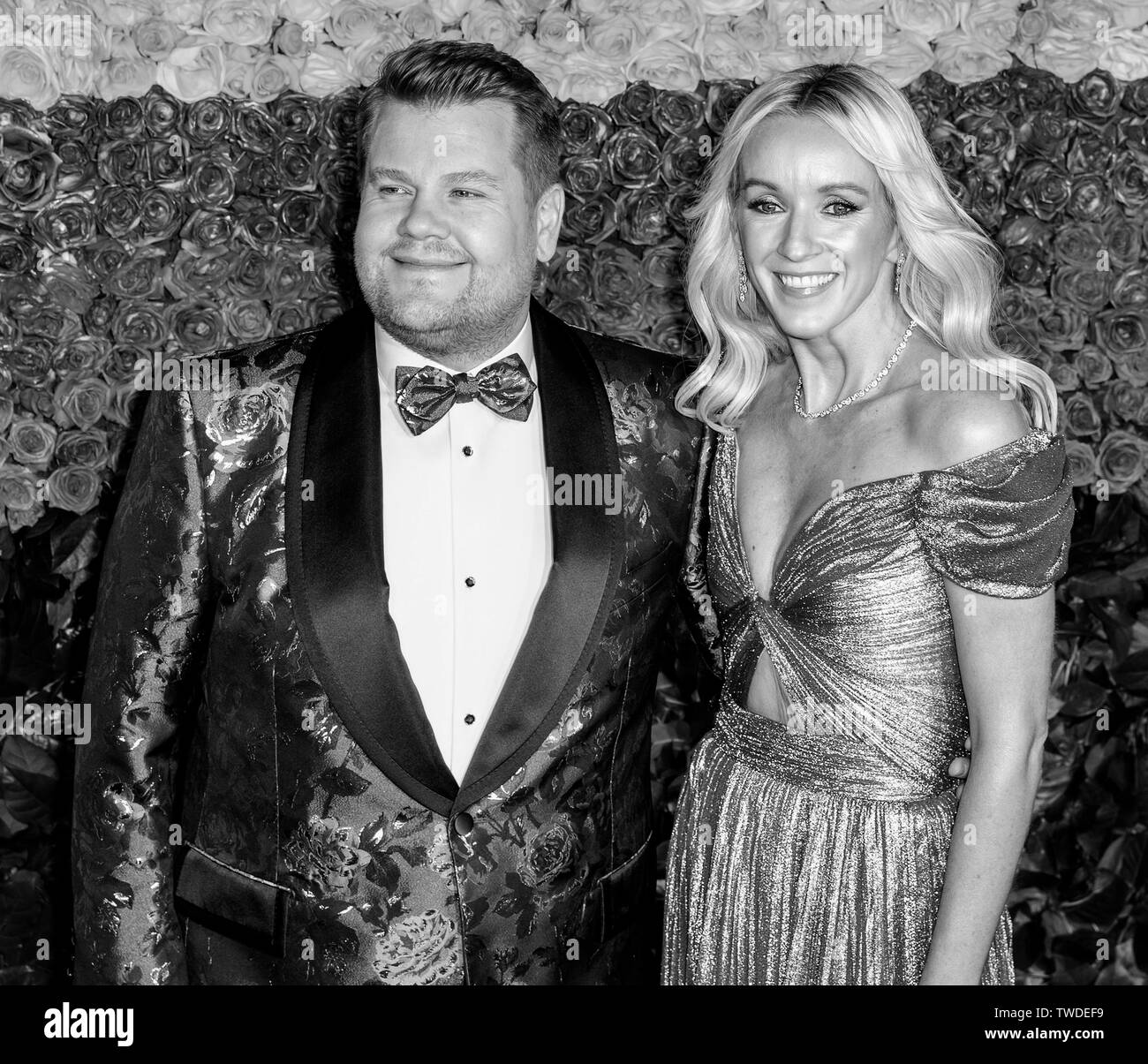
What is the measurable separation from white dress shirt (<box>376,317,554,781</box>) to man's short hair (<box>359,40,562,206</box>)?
17.7 inches

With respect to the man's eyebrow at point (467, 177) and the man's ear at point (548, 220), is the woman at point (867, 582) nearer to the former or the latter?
the man's ear at point (548, 220)

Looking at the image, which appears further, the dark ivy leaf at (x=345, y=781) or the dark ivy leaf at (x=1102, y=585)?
the dark ivy leaf at (x=1102, y=585)

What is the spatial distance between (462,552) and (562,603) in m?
0.18

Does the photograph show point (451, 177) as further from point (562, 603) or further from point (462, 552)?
point (562, 603)

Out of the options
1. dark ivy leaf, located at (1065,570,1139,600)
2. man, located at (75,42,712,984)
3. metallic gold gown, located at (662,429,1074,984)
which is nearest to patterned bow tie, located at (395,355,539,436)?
man, located at (75,42,712,984)

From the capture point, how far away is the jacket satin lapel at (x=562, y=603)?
2176 millimetres

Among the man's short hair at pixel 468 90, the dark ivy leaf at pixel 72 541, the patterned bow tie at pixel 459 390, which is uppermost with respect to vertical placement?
the man's short hair at pixel 468 90

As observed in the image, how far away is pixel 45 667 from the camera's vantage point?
10.4 feet

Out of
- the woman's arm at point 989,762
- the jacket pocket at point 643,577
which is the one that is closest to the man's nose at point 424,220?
the jacket pocket at point 643,577

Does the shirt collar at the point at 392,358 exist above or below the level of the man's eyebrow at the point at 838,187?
below

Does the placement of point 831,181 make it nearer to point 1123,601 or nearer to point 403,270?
point 403,270

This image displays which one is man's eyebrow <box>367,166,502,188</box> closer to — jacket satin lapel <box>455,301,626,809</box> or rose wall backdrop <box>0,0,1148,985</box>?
jacket satin lapel <box>455,301,626,809</box>
